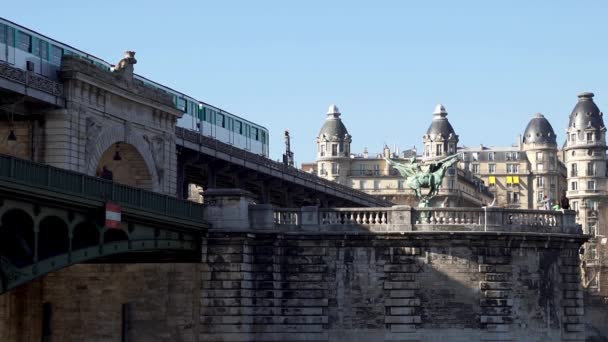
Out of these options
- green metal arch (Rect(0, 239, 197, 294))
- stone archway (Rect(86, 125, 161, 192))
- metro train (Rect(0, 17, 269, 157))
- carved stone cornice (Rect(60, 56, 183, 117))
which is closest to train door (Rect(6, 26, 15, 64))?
metro train (Rect(0, 17, 269, 157))

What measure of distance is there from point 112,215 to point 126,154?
2015 cm

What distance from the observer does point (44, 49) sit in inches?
2488

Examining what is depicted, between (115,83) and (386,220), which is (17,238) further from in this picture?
(386,220)

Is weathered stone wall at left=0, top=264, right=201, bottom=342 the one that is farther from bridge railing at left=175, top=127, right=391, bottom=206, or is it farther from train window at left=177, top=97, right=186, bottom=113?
train window at left=177, top=97, right=186, bottom=113

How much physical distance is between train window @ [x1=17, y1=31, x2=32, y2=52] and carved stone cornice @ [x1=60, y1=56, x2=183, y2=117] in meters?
1.74

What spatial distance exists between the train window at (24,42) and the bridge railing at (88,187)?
9.29 m

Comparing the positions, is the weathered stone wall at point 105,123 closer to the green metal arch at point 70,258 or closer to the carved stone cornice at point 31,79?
the carved stone cornice at point 31,79

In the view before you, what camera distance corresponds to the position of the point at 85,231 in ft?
168

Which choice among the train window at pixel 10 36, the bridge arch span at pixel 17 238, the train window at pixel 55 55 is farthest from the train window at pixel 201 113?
the bridge arch span at pixel 17 238

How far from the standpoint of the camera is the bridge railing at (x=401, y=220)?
2562 inches

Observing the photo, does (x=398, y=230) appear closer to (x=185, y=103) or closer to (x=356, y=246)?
→ (x=356, y=246)

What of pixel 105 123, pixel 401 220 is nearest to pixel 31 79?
pixel 105 123

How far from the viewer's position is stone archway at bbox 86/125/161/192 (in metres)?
66.3

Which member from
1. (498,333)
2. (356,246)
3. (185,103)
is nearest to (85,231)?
(356,246)
